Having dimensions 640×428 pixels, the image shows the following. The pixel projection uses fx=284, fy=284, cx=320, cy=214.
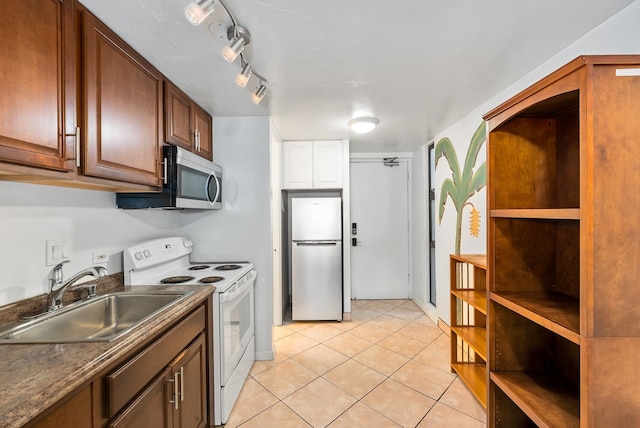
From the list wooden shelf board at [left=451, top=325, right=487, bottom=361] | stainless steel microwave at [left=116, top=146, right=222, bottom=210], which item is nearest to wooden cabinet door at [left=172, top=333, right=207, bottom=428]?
stainless steel microwave at [left=116, top=146, right=222, bottom=210]

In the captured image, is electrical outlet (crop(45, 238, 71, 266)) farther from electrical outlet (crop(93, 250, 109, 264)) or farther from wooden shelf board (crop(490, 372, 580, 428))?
wooden shelf board (crop(490, 372, 580, 428))

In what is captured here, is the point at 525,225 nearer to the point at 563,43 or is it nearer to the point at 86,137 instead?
the point at 563,43

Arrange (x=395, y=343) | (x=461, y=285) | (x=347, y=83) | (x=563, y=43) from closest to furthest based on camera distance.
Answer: (x=563, y=43)
(x=347, y=83)
(x=461, y=285)
(x=395, y=343)

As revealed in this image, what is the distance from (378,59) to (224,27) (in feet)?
2.84

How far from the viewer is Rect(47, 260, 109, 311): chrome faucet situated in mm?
1315

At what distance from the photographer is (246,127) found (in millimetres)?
2699

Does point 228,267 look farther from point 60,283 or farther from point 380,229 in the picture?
point 380,229

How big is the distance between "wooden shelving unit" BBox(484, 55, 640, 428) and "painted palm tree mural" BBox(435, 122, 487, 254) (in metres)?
1.00

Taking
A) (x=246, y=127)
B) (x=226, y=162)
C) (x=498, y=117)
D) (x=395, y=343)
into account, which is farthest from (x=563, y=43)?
(x=395, y=343)

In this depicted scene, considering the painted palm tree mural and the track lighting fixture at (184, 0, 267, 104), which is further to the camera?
the painted palm tree mural

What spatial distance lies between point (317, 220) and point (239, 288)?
62.8 inches

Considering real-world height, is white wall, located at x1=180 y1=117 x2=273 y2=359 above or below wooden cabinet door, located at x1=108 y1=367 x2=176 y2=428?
above

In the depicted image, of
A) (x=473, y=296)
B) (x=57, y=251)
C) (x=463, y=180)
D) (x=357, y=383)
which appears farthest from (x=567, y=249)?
(x=57, y=251)

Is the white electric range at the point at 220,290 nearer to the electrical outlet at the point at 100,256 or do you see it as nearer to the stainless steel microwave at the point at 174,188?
the electrical outlet at the point at 100,256
